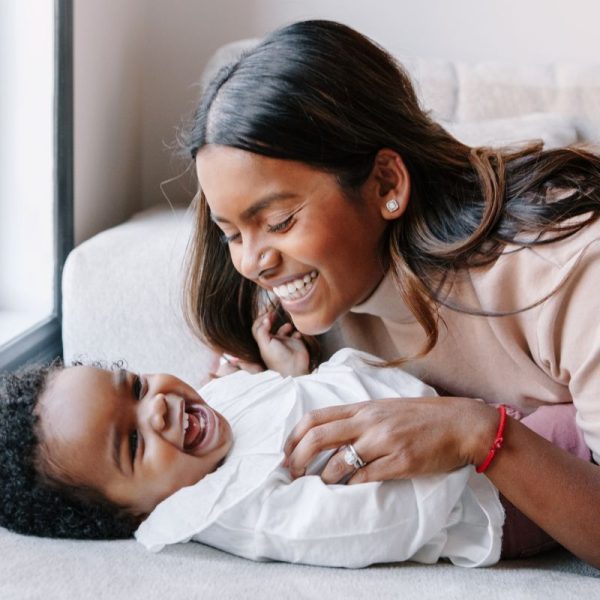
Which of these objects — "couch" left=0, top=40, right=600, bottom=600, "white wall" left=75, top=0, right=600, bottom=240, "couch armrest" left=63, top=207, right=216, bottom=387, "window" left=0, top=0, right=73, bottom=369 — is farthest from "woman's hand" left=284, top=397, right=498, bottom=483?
"white wall" left=75, top=0, right=600, bottom=240

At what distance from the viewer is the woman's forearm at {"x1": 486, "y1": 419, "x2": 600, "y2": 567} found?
46.1 inches

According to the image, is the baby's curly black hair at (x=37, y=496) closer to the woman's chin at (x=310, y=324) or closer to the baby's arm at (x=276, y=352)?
the woman's chin at (x=310, y=324)

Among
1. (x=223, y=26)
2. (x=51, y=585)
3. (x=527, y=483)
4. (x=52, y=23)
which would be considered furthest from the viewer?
(x=223, y=26)

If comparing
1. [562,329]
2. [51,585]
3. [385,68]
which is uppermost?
[385,68]

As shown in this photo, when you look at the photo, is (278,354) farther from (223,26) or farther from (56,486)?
(223,26)

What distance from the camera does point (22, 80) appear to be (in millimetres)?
2000

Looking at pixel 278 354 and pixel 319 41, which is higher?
pixel 319 41

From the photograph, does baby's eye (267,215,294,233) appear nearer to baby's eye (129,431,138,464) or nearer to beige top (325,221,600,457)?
beige top (325,221,600,457)

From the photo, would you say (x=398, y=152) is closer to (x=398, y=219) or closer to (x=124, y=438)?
(x=398, y=219)

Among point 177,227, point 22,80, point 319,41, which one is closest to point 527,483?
point 319,41

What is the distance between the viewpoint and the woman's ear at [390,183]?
54.7 inches

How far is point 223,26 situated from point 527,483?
1.77 m

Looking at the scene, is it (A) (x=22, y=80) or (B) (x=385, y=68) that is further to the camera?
(A) (x=22, y=80)

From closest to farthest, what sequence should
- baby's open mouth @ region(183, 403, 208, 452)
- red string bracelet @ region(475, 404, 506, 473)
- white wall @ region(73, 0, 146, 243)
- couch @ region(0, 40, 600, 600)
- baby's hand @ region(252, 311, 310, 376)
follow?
couch @ region(0, 40, 600, 600)
red string bracelet @ region(475, 404, 506, 473)
baby's open mouth @ region(183, 403, 208, 452)
baby's hand @ region(252, 311, 310, 376)
white wall @ region(73, 0, 146, 243)
